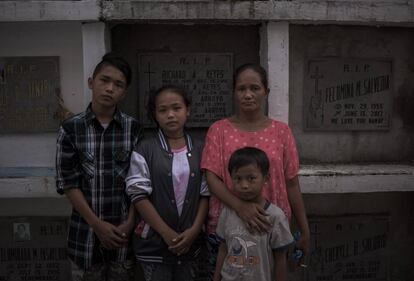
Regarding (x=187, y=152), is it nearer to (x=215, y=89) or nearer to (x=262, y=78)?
(x=262, y=78)

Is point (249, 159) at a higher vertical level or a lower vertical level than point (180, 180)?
higher

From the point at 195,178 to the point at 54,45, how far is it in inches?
63.1

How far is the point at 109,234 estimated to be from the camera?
212 centimetres

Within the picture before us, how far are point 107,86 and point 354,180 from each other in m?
1.74

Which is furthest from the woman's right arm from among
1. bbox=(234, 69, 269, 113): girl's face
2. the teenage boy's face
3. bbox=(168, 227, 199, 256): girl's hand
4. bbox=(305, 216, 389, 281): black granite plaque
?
bbox=(305, 216, 389, 281): black granite plaque

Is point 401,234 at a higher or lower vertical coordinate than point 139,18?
lower

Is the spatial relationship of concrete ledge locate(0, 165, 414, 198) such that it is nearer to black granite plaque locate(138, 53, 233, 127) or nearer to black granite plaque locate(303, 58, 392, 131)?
black granite plaque locate(303, 58, 392, 131)

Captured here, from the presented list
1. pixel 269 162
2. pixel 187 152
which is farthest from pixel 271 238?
pixel 187 152

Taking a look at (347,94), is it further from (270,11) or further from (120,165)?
(120,165)

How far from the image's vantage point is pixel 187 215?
6.97ft

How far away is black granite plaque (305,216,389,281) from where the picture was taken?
10.4 ft

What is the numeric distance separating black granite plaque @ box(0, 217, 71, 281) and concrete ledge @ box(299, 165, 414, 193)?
1.83 meters

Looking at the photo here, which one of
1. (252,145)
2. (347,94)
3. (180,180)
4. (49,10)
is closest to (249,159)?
(252,145)

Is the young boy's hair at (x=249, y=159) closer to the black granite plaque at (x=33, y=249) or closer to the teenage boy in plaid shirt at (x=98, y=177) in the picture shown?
the teenage boy in plaid shirt at (x=98, y=177)
